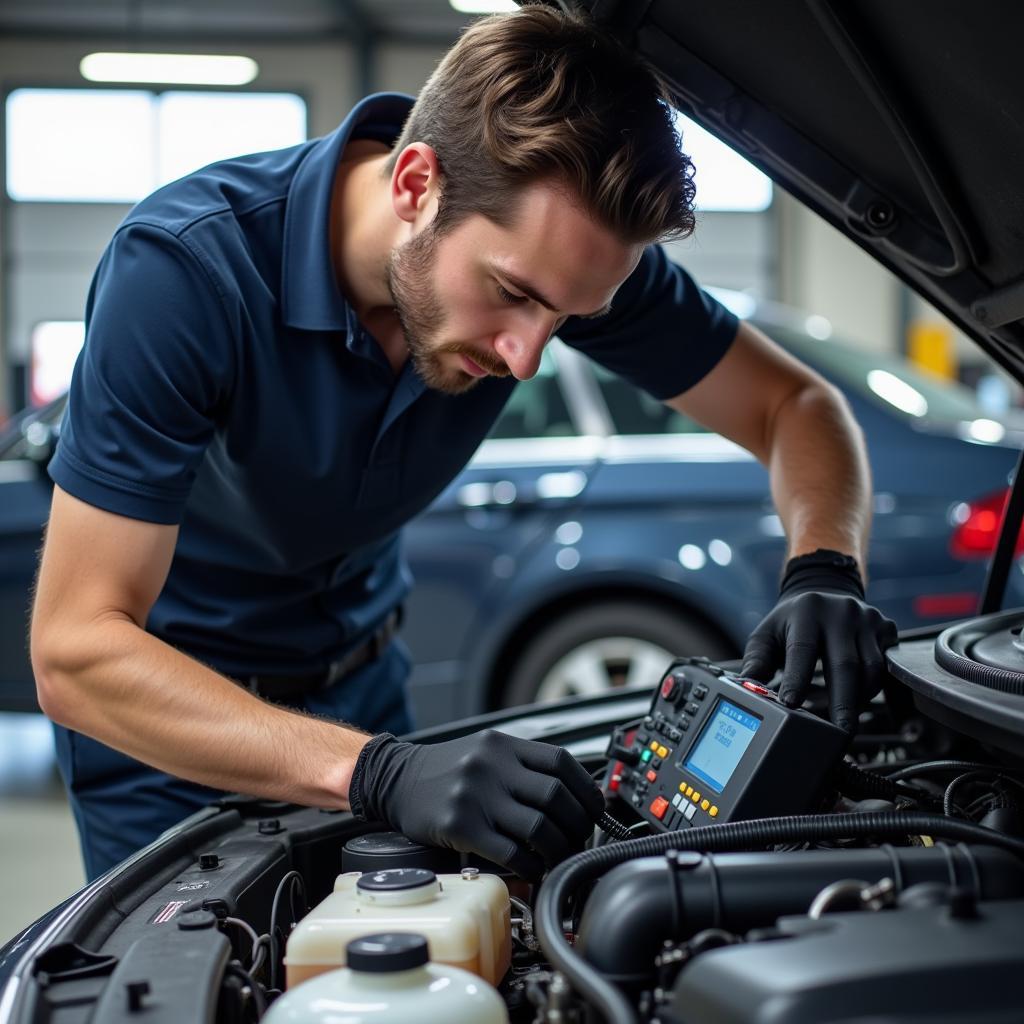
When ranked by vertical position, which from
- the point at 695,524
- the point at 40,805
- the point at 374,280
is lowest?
the point at 40,805

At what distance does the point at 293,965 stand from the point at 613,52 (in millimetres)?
948

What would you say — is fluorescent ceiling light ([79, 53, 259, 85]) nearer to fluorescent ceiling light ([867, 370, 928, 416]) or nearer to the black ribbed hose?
fluorescent ceiling light ([867, 370, 928, 416])

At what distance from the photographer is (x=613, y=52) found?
130 cm

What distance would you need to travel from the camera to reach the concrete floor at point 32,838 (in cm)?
297

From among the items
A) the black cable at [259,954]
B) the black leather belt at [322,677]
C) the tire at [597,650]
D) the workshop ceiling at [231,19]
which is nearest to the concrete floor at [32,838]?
the tire at [597,650]

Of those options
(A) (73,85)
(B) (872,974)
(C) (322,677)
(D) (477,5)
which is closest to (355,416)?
(C) (322,677)

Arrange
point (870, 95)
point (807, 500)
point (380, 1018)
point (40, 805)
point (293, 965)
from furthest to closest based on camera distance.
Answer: point (40, 805)
point (807, 500)
point (870, 95)
point (293, 965)
point (380, 1018)

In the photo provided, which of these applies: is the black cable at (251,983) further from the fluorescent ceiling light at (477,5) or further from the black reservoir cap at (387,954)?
the fluorescent ceiling light at (477,5)

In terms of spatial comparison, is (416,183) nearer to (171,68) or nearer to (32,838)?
(32,838)

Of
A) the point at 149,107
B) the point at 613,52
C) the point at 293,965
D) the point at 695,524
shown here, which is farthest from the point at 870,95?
the point at 149,107

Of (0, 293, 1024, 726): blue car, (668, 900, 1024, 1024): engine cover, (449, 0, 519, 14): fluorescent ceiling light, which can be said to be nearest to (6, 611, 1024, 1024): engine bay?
(668, 900, 1024, 1024): engine cover

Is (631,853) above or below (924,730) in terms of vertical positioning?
above

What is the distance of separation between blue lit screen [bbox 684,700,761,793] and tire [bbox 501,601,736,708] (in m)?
2.04

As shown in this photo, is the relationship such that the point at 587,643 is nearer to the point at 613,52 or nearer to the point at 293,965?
the point at 613,52
